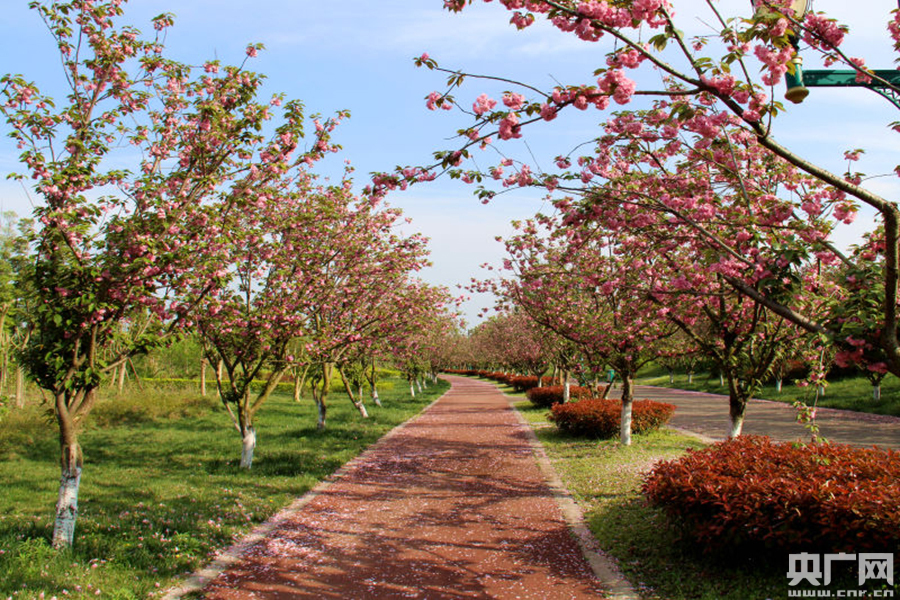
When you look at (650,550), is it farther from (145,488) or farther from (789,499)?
(145,488)

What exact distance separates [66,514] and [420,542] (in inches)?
149

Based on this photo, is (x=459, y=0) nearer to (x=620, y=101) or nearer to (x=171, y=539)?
(x=620, y=101)

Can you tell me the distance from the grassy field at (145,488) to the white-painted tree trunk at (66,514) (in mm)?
139

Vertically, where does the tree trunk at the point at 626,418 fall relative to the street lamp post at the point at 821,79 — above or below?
below

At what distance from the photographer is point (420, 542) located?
6555 millimetres

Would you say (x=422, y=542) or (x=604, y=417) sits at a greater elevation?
(x=604, y=417)

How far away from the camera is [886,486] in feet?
15.5

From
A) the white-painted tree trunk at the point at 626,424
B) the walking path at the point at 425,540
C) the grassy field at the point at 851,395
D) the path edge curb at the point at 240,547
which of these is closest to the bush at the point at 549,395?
the grassy field at the point at 851,395

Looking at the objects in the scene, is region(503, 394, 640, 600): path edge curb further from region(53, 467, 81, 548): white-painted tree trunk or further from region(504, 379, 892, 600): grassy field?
region(53, 467, 81, 548): white-painted tree trunk

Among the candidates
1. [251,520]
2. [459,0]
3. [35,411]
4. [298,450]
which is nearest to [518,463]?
[298,450]

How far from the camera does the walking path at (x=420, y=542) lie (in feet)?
16.8

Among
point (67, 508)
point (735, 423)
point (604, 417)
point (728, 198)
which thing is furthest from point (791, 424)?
point (67, 508)

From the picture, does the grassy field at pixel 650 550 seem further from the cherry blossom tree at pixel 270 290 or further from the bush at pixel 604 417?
the cherry blossom tree at pixel 270 290

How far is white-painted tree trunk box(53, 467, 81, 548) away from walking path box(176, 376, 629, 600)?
169cm
